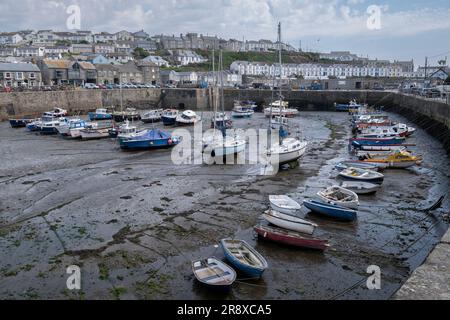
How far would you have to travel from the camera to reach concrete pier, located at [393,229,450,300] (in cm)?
651

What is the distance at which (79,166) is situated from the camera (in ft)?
78.0

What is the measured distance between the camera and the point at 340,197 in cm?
1535

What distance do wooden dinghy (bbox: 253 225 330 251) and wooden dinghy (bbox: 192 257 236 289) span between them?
234 centimetres

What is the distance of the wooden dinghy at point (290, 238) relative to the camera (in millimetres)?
11680

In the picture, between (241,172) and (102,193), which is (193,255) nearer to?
(102,193)

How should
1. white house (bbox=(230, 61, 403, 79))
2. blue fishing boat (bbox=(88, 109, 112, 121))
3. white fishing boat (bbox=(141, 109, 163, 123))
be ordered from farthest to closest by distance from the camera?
1. white house (bbox=(230, 61, 403, 79))
2. blue fishing boat (bbox=(88, 109, 112, 121))
3. white fishing boat (bbox=(141, 109, 163, 123))

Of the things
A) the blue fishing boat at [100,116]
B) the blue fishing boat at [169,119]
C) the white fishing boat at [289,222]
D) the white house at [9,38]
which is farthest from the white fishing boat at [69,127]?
the white house at [9,38]

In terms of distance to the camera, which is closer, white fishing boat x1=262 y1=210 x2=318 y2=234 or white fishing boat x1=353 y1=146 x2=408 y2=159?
white fishing boat x1=262 y1=210 x2=318 y2=234

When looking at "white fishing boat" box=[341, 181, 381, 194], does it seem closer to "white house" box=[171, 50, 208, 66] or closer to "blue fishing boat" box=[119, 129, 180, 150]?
"blue fishing boat" box=[119, 129, 180, 150]

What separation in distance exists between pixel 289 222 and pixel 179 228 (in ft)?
12.0

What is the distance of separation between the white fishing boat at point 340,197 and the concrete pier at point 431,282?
21.0 ft

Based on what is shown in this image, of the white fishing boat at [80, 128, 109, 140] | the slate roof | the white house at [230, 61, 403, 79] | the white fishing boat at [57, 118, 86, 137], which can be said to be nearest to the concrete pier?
the white fishing boat at [80, 128, 109, 140]

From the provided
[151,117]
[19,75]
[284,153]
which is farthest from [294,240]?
[19,75]
